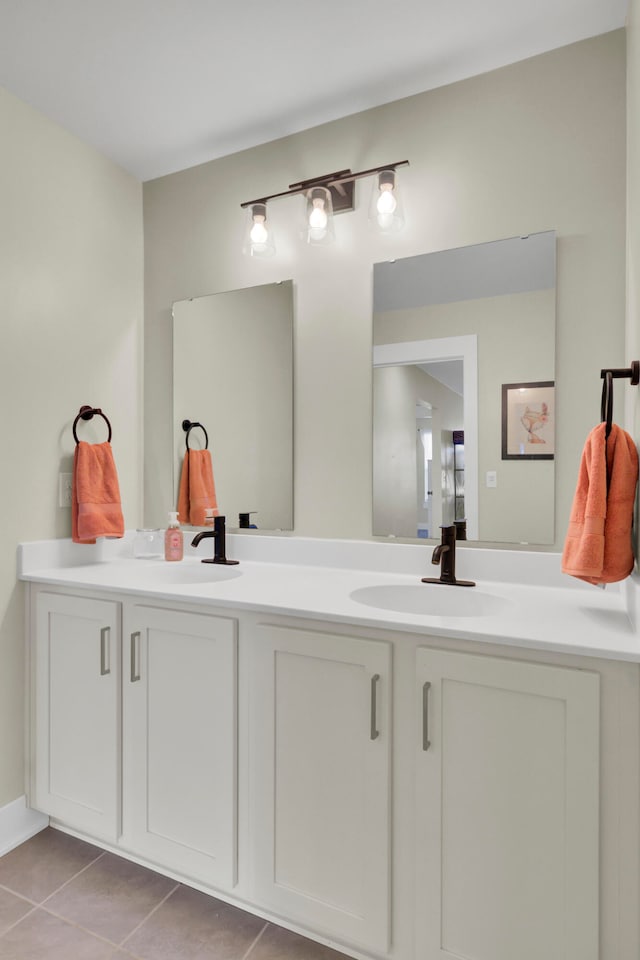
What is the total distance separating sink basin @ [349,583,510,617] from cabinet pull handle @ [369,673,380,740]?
35 cm

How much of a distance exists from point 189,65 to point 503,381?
1406mm

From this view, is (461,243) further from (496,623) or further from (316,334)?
(496,623)

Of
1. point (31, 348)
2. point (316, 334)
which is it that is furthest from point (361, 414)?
point (31, 348)

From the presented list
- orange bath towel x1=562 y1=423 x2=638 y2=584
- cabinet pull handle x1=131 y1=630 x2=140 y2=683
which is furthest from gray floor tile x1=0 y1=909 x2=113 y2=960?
orange bath towel x1=562 y1=423 x2=638 y2=584

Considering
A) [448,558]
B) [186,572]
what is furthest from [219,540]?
[448,558]

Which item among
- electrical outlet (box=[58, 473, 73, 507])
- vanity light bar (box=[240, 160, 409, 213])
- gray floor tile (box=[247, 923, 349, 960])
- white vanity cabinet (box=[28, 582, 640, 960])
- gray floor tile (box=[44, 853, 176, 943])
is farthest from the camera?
electrical outlet (box=[58, 473, 73, 507])

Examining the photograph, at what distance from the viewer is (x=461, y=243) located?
72.4 inches

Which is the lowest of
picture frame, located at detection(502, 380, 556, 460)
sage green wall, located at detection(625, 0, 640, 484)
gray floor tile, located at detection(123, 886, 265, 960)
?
gray floor tile, located at detection(123, 886, 265, 960)

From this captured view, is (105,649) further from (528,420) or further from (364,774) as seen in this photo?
(528,420)

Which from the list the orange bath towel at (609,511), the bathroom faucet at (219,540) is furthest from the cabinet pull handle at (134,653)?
the orange bath towel at (609,511)

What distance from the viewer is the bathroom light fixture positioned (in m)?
1.89

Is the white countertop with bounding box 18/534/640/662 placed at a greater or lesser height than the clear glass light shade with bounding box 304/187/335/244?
lesser

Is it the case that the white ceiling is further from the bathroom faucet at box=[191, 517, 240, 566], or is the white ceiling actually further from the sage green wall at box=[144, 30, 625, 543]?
the bathroom faucet at box=[191, 517, 240, 566]

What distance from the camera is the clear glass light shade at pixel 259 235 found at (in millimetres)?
2107
